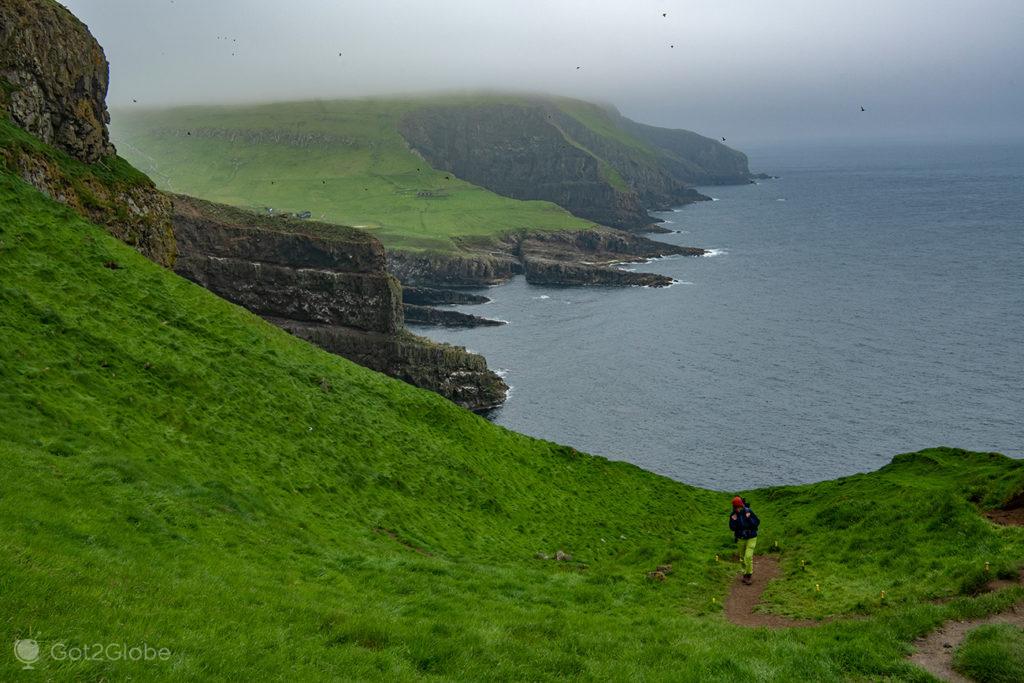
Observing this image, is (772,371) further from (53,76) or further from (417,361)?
(53,76)

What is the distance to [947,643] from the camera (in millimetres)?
18672

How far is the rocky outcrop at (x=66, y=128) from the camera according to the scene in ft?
174

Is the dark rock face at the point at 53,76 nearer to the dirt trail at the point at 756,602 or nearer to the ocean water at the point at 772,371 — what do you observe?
the dirt trail at the point at 756,602

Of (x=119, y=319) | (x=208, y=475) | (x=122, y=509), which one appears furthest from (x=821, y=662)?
(x=119, y=319)

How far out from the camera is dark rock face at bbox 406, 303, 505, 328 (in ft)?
572

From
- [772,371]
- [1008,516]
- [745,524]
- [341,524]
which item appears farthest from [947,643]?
[772,371]

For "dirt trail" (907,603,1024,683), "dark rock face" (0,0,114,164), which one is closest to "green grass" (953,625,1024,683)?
"dirt trail" (907,603,1024,683)

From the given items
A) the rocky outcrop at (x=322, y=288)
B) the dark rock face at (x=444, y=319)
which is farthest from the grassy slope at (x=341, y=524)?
the dark rock face at (x=444, y=319)

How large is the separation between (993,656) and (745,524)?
48.2ft

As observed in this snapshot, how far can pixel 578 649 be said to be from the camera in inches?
735

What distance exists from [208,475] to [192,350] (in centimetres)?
1330

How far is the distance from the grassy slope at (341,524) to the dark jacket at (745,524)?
70.5 inches

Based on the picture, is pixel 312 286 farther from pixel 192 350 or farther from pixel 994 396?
pixel 994 396

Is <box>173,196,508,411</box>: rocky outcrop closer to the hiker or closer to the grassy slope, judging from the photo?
the grassy slope
